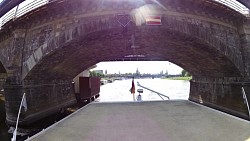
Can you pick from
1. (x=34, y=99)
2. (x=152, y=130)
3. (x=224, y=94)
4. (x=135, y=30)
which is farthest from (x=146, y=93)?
(x=152, y=130)

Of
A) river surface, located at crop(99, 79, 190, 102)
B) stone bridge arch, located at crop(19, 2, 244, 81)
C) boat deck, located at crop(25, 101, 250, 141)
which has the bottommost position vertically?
river surface, located at crop(99, 79, 190, 102)

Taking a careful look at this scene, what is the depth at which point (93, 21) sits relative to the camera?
1177cm

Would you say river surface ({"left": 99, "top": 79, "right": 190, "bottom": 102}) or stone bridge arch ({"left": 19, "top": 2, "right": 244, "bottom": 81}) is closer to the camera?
stone bridge arch ({"left": 19, "top": 2, "right": 244, "bottom": 81})

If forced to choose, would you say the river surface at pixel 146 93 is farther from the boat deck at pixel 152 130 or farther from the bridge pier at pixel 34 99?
the boat deck at pixel 152 130

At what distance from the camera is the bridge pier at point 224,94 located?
14.3 meters

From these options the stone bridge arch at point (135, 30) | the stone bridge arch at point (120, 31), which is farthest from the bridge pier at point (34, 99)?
the stone bridge arch at point (135, 30)

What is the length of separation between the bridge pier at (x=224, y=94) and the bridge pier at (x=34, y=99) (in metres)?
13.5

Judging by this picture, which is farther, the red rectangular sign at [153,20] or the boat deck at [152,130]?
the red rectangular sign at [153,20]

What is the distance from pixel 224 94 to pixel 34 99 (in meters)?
13.7

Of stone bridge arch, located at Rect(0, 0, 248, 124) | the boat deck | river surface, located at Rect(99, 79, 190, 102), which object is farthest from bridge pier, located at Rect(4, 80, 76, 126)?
river surface, located at Rect(99, 79, 190, 102)

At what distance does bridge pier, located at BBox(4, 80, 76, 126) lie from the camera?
1377 centimetres

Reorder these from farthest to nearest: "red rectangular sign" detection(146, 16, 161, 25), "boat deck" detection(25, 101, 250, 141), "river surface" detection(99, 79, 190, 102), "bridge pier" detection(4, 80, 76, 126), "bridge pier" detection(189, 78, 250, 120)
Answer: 1. "river surface" detection(99, 79, 190, 102)
2. "bridge pier" detection(189, 78, 250, 120)
3. "bridge pier" detection(4, 80, 76, 126)
4. "red rectangular sign" detection(146, 16, 161, 25)
5. "boat deck" detection(25, 101, 250, 141)

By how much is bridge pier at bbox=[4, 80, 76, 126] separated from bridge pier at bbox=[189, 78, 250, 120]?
13.5 m

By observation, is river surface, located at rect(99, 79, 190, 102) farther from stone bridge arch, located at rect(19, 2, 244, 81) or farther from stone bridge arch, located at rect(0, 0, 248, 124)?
stone bridge arch, located at rect(19, 2, 244, 81)
